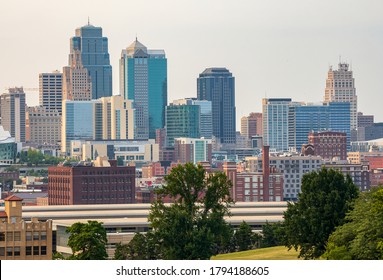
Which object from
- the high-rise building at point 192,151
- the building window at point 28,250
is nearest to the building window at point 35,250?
the building window at point 28,250

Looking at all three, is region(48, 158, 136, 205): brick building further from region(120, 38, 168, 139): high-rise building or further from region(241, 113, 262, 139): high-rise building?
region(241, 113, 262, 139): high-rise building

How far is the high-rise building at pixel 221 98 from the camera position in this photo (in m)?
188

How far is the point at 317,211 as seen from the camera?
989 inches

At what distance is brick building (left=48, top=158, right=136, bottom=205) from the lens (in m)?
97.2

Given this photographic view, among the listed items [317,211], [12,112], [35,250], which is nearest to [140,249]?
[35,250]

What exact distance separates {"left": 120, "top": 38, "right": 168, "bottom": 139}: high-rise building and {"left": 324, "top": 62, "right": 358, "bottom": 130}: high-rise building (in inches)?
850

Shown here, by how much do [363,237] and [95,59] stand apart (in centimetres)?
16798

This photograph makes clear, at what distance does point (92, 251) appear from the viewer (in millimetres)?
28922

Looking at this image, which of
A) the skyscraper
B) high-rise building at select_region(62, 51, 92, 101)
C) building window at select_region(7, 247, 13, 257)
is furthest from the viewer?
high-rise building at select_region(62, 51, 92, 101)

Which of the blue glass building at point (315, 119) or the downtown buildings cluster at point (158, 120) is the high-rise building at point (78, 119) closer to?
the downtown buildings cluster at point (158, 120)

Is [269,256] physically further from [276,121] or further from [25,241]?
[276,121]

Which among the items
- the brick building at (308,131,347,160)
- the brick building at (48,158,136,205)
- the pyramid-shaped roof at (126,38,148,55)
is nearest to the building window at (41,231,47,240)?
the brick building at (48,158,136,205)
